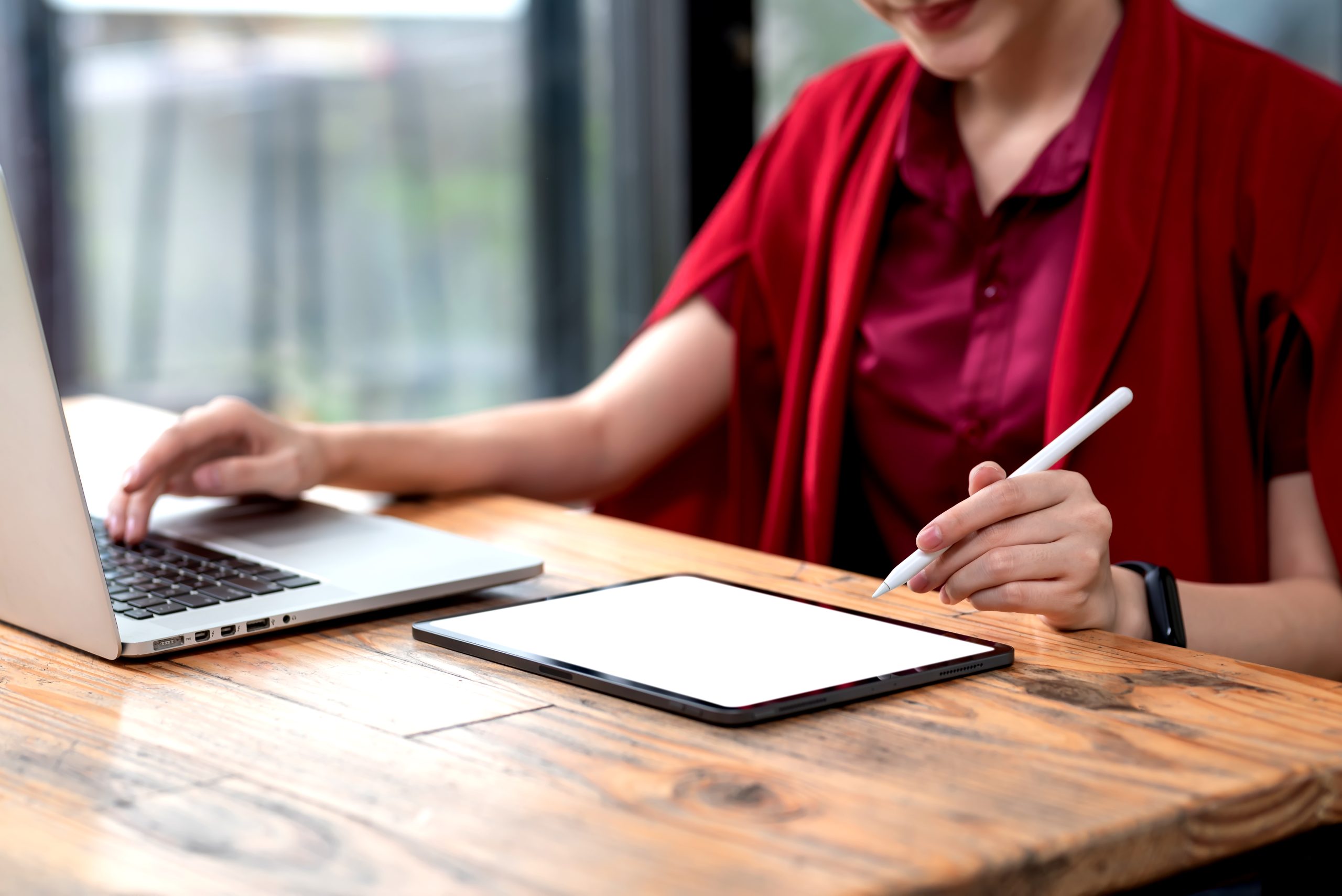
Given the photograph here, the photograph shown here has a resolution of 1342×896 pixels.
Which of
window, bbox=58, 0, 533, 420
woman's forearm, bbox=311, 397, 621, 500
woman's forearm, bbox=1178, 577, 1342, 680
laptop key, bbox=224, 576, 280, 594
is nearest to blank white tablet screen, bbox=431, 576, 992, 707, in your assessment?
laptop key, bbox=224, 576, 280, 594

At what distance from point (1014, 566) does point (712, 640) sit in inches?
6.2

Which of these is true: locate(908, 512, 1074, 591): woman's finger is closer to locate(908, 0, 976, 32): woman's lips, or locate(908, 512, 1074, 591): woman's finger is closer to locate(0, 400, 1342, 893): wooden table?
locate(0, 400, 1342, 893): wooden table

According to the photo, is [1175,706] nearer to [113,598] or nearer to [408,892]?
[408,892]

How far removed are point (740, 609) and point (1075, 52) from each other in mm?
688

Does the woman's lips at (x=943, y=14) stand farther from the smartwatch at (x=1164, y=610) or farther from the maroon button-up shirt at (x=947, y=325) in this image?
the smartwatch at (x=1164, y=610)

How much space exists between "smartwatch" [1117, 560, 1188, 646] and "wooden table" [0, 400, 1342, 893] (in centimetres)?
9

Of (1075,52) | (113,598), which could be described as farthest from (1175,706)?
(1075,52)

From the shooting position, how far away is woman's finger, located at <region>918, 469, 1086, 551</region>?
0.67 meters

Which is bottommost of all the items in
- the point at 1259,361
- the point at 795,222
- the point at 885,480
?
the point at 885,480

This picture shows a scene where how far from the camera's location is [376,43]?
2133 millimetres

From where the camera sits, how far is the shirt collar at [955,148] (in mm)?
1109

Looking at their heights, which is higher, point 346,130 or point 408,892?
point 346,130

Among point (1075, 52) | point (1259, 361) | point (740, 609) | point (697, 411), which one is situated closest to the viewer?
point (740, 609)

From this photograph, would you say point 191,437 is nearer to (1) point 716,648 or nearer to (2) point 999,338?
(1) point 716,648
